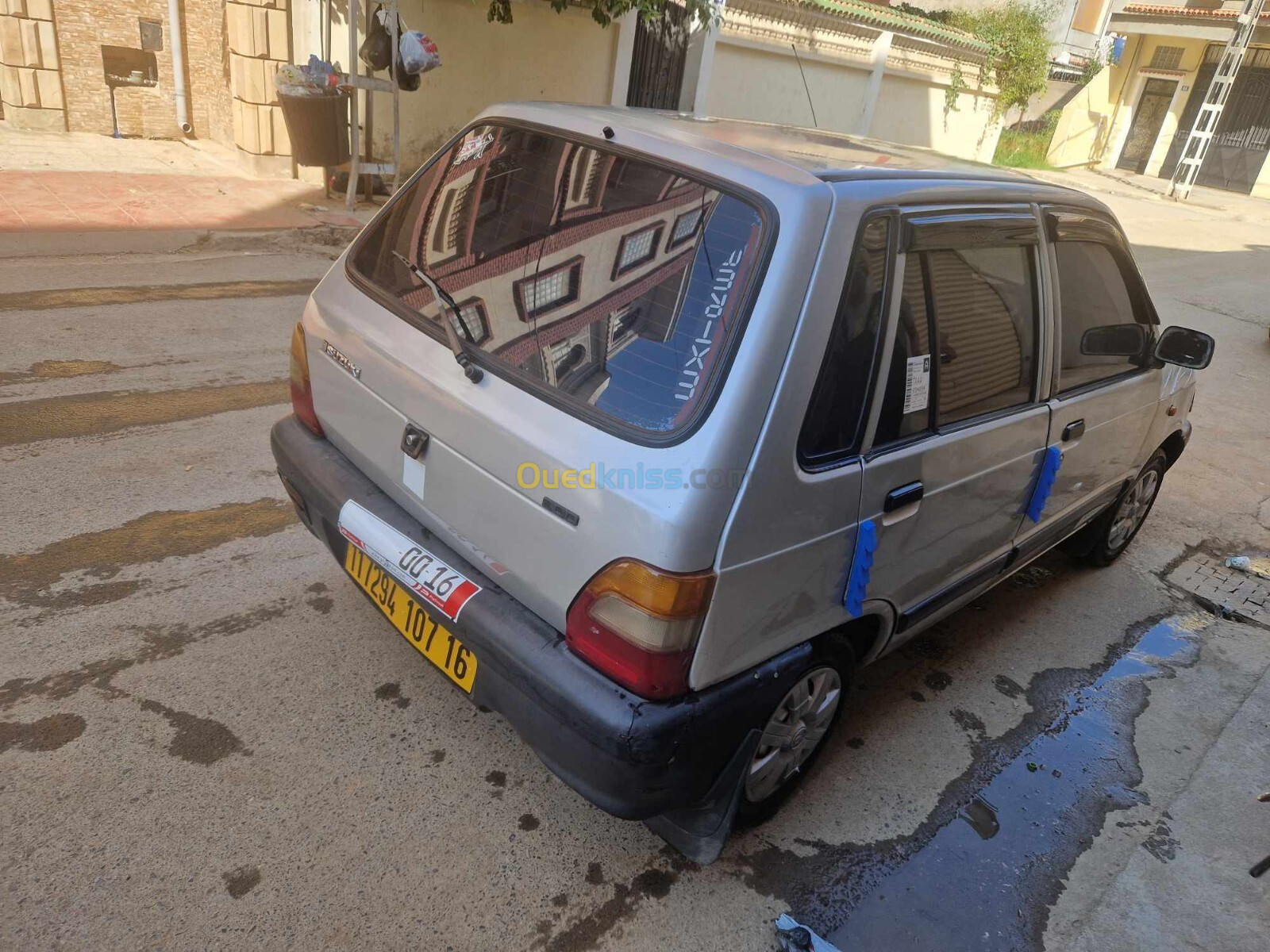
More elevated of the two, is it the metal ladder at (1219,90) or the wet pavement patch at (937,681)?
the metal ladder at (1219,90)

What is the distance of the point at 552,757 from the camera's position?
83.4 inches

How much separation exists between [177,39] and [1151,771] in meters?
11.5

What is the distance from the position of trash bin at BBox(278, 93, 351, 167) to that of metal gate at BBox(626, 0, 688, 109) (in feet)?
14.9

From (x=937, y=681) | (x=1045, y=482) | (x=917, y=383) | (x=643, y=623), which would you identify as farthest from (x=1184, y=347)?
(x=643, y=623)

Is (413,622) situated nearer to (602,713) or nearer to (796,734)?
(602,713)

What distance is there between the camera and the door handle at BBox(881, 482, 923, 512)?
2.35 meters

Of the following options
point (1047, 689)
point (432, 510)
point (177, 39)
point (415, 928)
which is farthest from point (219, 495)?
point (177, 39)

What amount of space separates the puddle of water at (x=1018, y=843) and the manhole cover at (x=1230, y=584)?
3.59ft

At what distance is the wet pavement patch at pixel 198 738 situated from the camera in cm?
253

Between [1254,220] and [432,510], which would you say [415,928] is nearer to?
[432,510]

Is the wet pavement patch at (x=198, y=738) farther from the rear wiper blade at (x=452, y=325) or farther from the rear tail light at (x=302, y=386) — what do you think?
the rear wiper blade at (x=452, y=325)

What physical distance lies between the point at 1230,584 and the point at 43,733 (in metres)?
Answer: 5.12

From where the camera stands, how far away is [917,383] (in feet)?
7.82

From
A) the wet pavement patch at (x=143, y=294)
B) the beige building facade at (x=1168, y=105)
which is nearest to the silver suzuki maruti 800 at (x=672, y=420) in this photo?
the wet pavement patch at (x=143, y=294)
